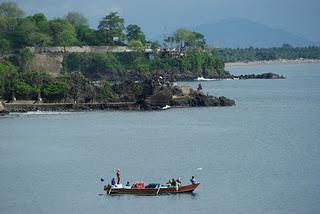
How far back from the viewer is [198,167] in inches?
2266

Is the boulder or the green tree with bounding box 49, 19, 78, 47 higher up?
the green tree with bounding box 49, 19, 78, 47

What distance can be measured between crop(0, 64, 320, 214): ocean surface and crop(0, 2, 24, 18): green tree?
2964 inches

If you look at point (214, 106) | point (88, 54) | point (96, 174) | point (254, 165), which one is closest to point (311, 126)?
point (214, 106)

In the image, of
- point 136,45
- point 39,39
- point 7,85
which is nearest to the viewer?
point 7,85

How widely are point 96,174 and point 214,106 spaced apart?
39248mm

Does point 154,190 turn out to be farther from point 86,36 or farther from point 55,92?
point 86,36

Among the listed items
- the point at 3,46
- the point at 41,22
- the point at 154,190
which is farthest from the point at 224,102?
the point at 41,22

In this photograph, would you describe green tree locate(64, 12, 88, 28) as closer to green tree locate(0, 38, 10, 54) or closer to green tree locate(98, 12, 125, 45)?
green tree locate(98, 12, 125, 45)

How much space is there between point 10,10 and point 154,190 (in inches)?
4660

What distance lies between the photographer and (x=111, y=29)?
508ft

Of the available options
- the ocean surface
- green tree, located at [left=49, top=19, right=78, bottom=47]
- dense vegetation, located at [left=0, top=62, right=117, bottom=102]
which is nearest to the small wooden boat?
the ocean surface

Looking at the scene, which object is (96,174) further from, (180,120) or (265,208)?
(180,120)

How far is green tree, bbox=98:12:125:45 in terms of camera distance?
499ft

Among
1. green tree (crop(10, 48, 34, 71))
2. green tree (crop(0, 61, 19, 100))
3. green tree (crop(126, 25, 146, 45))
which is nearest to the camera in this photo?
green tree (crop(0, 61, 19, 100))
